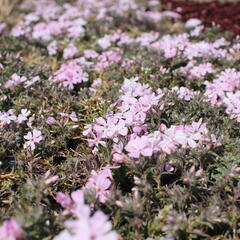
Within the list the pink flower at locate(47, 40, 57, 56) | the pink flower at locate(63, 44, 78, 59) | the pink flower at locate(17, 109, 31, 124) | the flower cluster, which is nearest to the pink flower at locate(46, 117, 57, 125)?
the pink flower at locate(17, 109, 31, 124)

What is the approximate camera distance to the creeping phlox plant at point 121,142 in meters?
2.29

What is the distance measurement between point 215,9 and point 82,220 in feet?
18.0

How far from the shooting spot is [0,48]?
4.75m

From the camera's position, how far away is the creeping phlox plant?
2.29 meters

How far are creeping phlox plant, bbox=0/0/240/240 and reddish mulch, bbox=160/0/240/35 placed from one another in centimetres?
94

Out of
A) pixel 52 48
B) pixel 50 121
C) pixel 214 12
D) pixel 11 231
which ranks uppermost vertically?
pixel 11 231

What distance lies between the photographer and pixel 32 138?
9.61ft

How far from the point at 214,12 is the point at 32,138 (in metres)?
4.44

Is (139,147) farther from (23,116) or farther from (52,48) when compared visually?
(52,48)

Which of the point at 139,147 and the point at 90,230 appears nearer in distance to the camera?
the point at 90,230

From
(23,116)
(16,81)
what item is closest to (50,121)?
(23,116)

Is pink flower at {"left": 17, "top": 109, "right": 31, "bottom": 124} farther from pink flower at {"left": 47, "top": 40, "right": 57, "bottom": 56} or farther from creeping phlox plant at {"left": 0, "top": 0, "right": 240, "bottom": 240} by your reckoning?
pink flower at {"left": 47, "top": 40, "right": 57, "bottom": 56}

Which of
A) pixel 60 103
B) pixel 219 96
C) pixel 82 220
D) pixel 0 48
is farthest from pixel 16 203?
pixel 0 48

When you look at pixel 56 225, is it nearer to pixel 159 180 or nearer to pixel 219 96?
pixel 159 180
